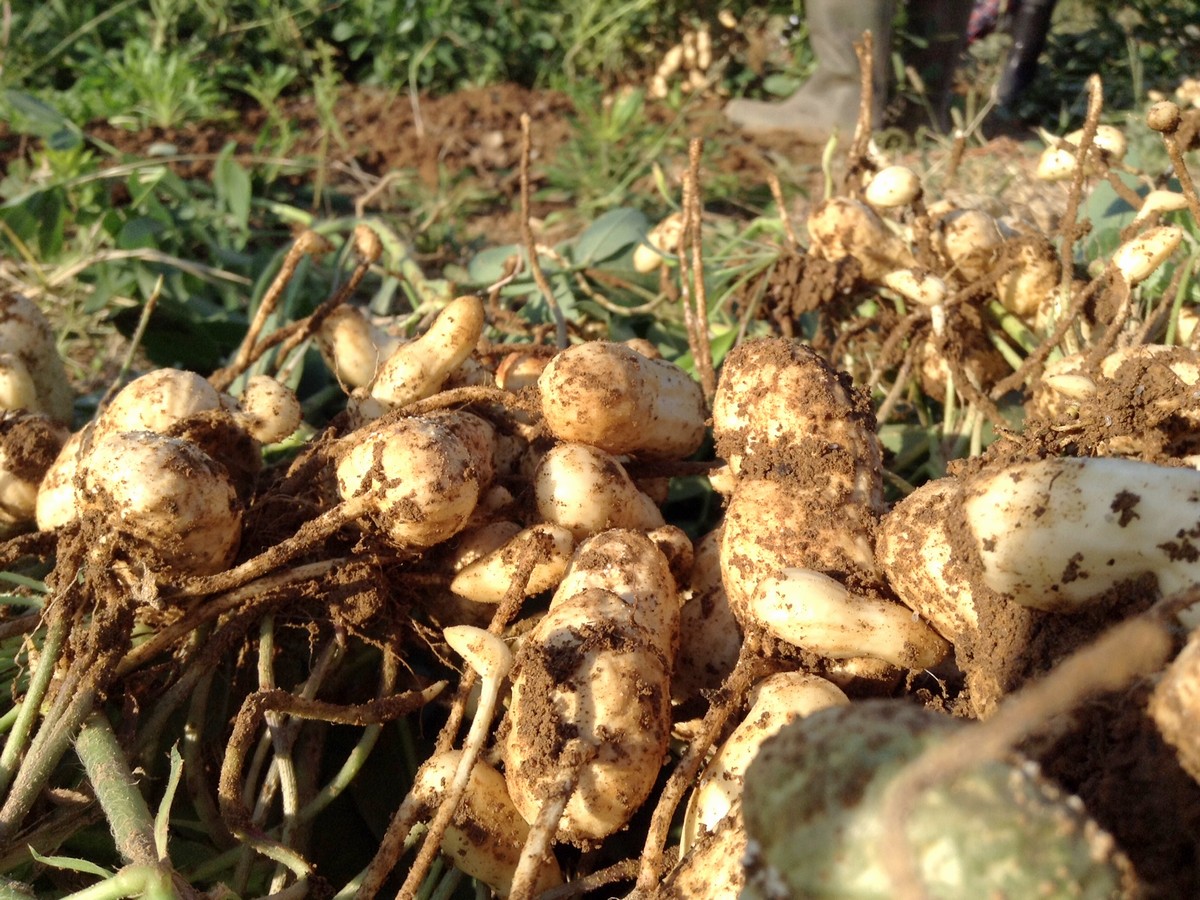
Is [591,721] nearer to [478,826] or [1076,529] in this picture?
[478,826]

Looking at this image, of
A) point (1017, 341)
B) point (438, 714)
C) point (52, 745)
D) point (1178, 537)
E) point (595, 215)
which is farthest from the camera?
point (595, 215)

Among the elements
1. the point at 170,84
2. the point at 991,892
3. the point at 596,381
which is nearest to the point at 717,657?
the point at 596,381

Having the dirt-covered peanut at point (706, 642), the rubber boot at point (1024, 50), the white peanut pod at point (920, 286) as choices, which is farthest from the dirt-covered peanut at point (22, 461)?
the rubber boot at point (1024, 50)

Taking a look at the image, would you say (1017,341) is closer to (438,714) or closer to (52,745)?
(438,714)

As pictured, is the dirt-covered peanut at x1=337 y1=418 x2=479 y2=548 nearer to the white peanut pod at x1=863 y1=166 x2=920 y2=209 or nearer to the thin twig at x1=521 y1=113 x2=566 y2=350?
the thin twig at x1=521 y1=113 x2=566 y2=350

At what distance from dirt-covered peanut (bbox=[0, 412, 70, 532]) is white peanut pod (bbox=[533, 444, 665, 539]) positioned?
749 mm

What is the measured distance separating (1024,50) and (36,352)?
190 inches

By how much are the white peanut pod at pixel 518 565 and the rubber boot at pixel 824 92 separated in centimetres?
345

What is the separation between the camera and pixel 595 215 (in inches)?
135

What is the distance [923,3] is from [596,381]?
12.9 feet

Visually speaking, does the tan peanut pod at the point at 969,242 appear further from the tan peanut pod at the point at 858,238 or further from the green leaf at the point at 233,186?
the green leaf at the point at 233,186

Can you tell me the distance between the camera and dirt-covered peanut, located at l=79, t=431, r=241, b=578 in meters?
1.16

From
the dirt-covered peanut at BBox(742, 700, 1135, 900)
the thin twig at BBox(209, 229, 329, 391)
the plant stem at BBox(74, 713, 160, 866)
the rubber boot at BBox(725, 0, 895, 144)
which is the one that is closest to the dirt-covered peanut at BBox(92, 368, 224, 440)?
the thin twig at BBox(209, 229, 329, 391)

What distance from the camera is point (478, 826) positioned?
1.11 m
